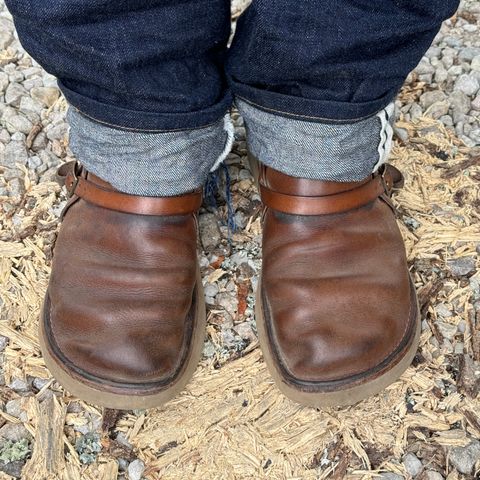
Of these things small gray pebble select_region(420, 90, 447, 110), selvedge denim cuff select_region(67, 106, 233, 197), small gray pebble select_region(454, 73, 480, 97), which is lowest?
small gray pebble select_region(420, 90, 447, 110)

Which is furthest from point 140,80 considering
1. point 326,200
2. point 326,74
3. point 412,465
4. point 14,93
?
point 14,93

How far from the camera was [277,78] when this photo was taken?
1.10 m

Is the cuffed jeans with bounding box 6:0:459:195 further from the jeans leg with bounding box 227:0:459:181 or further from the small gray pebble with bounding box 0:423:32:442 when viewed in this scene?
the small gray pebble with bounding box 0:423:32:442

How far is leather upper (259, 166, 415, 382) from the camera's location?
1149mm

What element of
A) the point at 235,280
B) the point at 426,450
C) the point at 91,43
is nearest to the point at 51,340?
the point at 235,280

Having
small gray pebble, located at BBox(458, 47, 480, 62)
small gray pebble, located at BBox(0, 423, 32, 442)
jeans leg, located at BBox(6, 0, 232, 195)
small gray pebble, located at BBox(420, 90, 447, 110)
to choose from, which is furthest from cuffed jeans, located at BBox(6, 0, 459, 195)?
small gray pebble, located at BBox(458, 47, 480, 62)

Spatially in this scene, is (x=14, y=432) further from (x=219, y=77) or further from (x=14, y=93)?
(x=14, y=93)

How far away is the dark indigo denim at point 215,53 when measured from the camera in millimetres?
982

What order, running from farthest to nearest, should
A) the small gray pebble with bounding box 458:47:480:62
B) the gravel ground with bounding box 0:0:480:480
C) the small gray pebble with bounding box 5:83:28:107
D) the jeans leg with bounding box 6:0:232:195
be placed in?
the small gray pebble with bounding box 458:47:480:62, the small gray pebble with bounding box 5:83:28:107, the gravel ground with bounding box 0:0:480:480, the jeans leg with bounding box 6:0:232:195

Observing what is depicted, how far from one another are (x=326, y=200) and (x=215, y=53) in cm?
33

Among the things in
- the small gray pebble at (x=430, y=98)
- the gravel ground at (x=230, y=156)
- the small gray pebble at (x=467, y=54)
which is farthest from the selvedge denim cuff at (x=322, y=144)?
the small gray pebble at (x=467, y=54)

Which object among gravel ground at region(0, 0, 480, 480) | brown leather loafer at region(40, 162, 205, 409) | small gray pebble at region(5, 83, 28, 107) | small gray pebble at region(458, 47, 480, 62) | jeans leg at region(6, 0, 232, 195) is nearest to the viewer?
jeans leg at region(6, 0, 232, 195)

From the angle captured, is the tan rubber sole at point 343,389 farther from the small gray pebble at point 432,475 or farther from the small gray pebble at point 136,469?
the small gray pebble at point 136,469

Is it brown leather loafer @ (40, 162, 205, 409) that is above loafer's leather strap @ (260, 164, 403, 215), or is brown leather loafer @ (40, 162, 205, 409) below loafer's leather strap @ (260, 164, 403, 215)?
below
